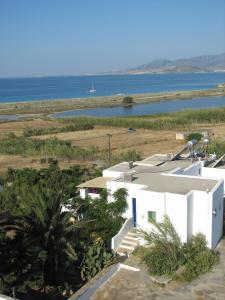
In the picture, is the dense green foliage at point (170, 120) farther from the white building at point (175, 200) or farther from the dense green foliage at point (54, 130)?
the white building at point (175, 200)

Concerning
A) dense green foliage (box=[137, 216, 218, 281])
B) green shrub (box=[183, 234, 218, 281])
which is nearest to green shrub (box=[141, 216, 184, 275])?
dense green foliage (box=[137, 216, 218, 281])

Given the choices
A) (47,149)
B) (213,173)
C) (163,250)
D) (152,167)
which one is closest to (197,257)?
(163,250)

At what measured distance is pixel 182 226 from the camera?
15094 mm

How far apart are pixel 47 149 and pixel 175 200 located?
26.6 metres

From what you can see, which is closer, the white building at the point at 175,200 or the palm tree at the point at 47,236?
the palm tree at the point at 47,236

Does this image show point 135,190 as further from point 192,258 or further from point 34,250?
point 34,250

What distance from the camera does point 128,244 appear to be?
53.6ft

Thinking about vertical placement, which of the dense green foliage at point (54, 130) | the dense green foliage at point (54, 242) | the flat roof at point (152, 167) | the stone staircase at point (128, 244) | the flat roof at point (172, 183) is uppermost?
the flat roof at point (172, 183)

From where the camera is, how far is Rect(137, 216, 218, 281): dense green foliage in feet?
46.2

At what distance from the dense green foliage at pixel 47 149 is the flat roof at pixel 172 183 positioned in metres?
18.6

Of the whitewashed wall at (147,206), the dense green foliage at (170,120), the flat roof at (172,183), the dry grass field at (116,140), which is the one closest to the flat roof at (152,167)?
the flat roof at (172,183)

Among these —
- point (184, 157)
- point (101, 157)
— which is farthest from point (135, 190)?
point (101, 157)

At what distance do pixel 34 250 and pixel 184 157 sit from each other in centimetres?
1306

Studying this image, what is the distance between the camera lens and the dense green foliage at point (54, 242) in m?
13.2
